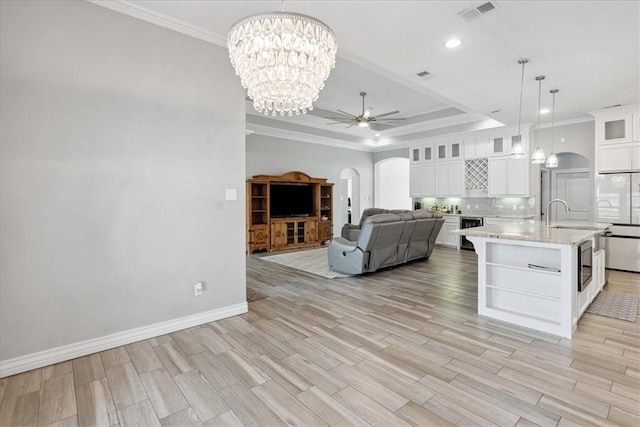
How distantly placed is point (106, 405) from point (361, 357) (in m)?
1.82

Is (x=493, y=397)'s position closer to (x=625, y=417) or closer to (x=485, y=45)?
(x=625, y=417)

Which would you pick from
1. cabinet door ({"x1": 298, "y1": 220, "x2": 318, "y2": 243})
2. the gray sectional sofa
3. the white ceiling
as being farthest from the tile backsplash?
cabinet door ({"x1": 298, "y1": 220, "x2": 318, "y2": 243})

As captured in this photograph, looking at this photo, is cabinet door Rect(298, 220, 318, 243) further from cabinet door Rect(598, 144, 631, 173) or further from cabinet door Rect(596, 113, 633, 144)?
cabinet door Rect(596, 113, 633, 144)

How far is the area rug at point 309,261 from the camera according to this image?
223 inches

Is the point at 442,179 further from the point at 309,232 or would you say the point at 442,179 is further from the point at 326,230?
the point at 309,232

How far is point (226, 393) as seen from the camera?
2172mm

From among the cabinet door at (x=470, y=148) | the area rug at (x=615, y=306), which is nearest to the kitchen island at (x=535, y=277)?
the area rug at (x=615, y=306)

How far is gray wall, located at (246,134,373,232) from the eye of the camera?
322 inches

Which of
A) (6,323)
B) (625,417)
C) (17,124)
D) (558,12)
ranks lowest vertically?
(625,417)

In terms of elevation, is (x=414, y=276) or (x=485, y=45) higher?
(x=485, y=45)

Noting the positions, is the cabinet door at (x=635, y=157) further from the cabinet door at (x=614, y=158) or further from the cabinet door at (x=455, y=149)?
the cabinet door at (x=455, y=149)

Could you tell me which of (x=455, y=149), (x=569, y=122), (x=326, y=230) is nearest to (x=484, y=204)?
(x=455, y=149)

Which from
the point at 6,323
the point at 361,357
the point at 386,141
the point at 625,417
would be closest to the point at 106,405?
the point at 6,323

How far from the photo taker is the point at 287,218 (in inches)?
328
